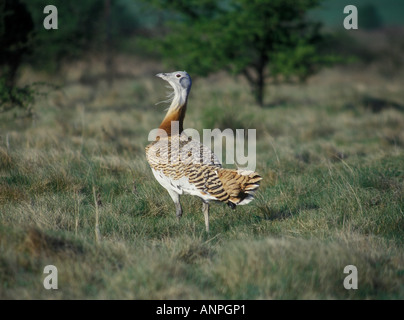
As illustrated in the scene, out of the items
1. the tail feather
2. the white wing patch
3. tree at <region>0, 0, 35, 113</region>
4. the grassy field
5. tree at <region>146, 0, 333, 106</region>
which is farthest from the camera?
tree at <region>146, 0, 333, 106</region>

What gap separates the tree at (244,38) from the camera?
1197 centimetres

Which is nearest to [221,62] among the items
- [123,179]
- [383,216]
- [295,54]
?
[295,54]

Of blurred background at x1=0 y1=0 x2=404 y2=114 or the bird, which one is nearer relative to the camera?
the bird

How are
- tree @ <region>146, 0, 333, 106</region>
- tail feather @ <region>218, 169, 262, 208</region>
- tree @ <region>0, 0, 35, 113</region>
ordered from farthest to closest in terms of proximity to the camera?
tree @ <region>146, 0, 333, 106</region>
tree @ <region>0, 0, 35, 113</region>
tail feather @ <region>218, 169, 262, 208</region>

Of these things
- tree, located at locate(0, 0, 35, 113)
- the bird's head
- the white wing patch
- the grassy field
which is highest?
tree, located at locate(0, 0, 35, 113)

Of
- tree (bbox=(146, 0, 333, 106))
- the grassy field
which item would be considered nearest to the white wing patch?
the grassy field

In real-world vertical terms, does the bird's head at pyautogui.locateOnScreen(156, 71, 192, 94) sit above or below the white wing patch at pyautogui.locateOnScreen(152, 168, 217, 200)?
above

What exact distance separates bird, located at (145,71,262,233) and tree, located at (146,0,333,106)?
309 inches

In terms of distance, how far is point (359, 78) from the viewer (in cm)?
2327

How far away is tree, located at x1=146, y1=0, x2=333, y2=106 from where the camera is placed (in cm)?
1197

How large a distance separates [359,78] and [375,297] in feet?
71.9

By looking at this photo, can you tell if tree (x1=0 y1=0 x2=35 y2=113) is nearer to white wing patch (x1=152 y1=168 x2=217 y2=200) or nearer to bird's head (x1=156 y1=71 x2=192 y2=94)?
bird's head (x1=156 y1=71 x2=192 y2=94)

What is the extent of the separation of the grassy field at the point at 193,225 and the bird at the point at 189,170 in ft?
1.28
